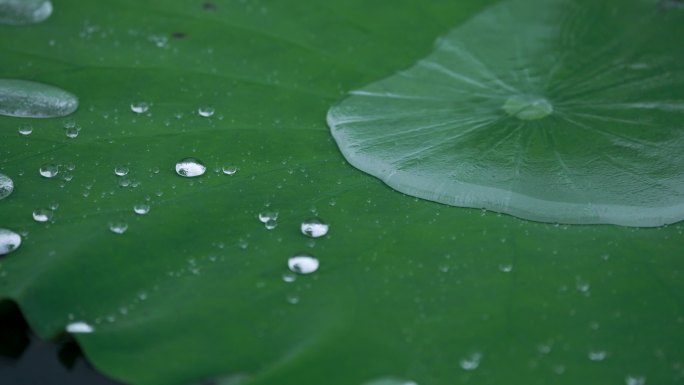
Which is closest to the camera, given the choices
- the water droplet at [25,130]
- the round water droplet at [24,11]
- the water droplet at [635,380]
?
the water droplet at [635,380]

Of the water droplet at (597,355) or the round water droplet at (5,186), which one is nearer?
the water droplet at (597,355)

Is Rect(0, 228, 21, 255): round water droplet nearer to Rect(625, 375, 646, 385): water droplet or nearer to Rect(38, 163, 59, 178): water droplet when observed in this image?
Rect(38, 163, 59, 178): water droplet

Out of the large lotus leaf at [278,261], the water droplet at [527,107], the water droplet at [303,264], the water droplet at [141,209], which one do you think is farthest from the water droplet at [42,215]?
the water droplet at [527,107]

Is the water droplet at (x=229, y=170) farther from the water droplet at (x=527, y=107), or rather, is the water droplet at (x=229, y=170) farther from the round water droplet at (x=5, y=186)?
the water droplet at (x=527, y=107)

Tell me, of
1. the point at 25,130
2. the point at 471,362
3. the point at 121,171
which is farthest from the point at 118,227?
the point at 471,362

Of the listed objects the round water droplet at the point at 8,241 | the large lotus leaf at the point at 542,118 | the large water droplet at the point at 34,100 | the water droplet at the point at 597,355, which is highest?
the large lotus leaf at the point at 542,118

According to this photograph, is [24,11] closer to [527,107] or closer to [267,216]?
[267,216]

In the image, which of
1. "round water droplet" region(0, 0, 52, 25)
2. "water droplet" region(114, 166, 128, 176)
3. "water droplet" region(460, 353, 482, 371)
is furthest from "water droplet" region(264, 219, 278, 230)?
"round water droplet" region(0, 0, 52, 25)
